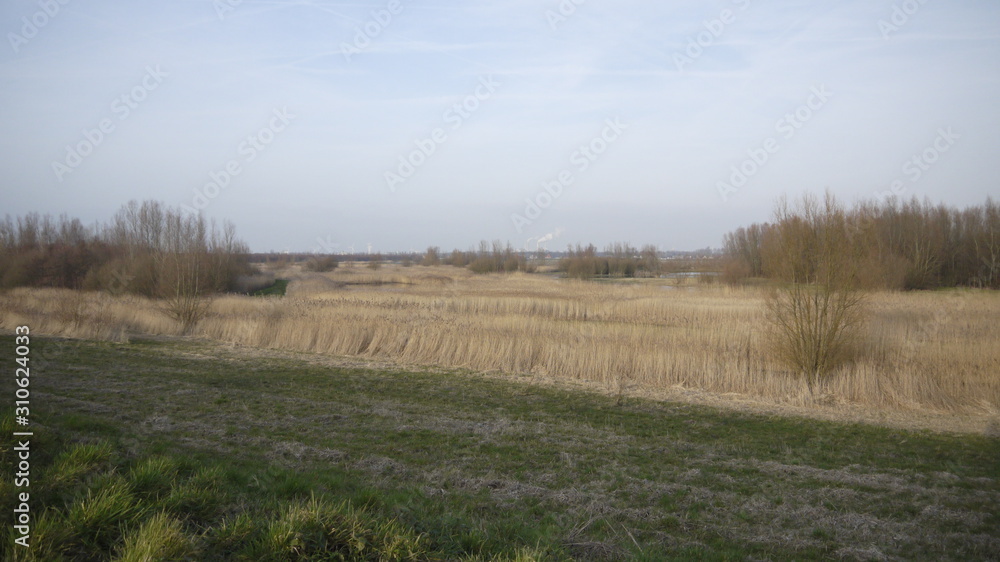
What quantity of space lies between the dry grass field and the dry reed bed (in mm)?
30

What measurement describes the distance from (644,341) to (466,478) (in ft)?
27.4

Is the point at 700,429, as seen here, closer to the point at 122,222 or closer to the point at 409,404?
the point at 409,404

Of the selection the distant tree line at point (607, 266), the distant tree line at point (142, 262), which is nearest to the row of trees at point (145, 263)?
the distant tree line at point (142, 262)

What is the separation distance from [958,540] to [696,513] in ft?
6.63

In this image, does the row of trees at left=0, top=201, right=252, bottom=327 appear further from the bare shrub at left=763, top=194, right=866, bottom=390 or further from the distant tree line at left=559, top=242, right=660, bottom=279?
the distant tree line at left=559, top=242, right=660, bottom=279

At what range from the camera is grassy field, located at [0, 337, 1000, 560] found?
3297mm

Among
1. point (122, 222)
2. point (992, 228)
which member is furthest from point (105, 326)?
point (992, 228)

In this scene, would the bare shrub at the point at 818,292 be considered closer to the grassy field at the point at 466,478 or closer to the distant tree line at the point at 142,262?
the grassy field at the point at 466,478

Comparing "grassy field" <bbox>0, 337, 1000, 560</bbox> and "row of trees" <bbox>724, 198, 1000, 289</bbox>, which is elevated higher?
"row of trees" <bbox>724, 198, 1000, 289</bbox>

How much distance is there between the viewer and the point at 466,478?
18.0ft

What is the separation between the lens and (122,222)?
150 ft

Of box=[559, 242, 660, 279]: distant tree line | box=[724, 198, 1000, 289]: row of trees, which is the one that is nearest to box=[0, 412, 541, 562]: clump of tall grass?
box=[724, 198, 1000, 289]: row of trees

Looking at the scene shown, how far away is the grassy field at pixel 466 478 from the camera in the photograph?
330cm

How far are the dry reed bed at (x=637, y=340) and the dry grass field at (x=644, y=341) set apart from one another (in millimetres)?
30
